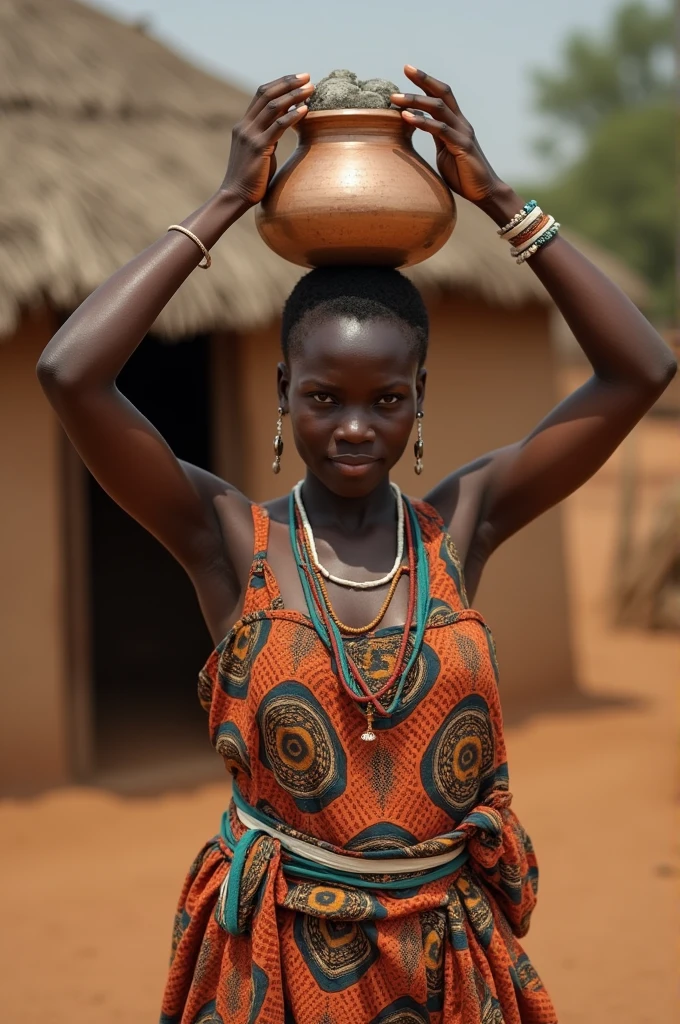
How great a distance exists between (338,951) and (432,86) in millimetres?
1371

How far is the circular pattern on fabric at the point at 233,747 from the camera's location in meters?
1.98

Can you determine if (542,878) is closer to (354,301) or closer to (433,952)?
(433,952)

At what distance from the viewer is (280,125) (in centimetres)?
194

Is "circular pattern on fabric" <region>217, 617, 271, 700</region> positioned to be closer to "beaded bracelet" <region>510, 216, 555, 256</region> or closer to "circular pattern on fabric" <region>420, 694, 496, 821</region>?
"circular pattern on fabric" <region>420, 694, 496, 821</region>

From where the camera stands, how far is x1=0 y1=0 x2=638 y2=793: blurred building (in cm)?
552

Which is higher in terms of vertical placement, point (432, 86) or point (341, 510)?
point (432, 86)

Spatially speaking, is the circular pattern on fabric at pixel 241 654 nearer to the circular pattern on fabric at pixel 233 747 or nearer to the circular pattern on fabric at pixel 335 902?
the circular pattern on fabric at pixel 233 747

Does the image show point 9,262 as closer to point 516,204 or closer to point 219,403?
point 219,403

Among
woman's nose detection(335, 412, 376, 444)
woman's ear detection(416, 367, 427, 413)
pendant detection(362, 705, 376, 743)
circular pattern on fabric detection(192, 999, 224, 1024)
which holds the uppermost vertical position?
woman's ear detection(416, 367, 427, 413)

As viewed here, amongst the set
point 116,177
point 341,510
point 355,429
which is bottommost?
point 341,510

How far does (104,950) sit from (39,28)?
4.89 m

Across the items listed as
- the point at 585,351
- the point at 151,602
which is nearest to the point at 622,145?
the point at 151,602

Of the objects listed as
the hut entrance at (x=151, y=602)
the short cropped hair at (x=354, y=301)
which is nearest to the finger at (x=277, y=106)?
the short cropped hair at (x=354, y=301)

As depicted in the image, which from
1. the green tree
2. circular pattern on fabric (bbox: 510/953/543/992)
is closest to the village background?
circular pattern on fabric (bbox: 510/953/543/992)
